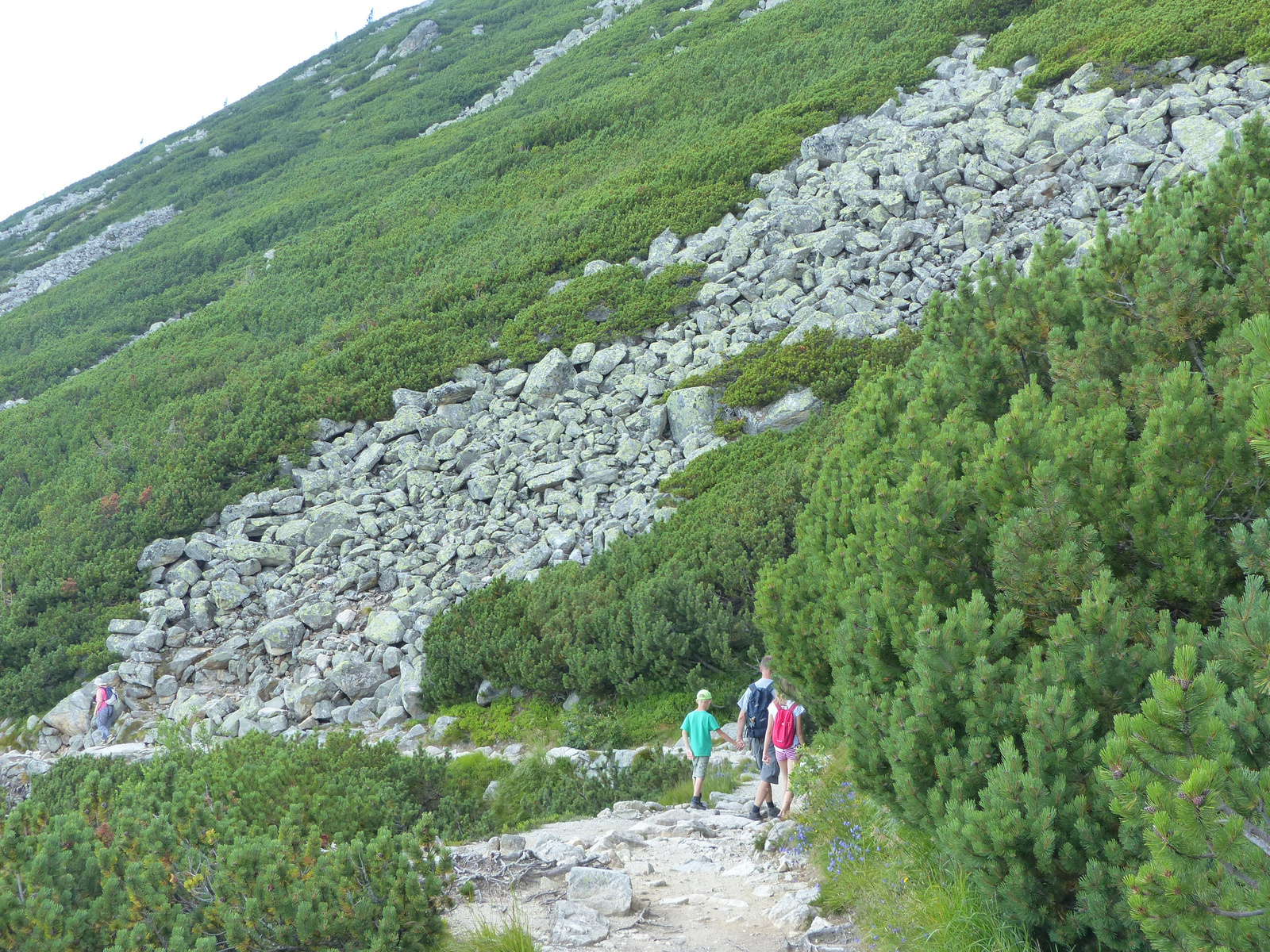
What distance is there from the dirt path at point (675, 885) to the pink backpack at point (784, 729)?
2.27 feet

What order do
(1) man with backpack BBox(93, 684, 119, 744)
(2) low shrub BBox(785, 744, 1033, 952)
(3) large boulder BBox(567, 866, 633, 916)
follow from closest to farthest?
1. (2) low shrub BBox(785, 744, 1033, 952)
2. (3) large boulder BBox(567, 866, 633, 916)
3. (1) man with backpack BBox(93, 684, 119, 744)

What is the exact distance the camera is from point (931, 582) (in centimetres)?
488

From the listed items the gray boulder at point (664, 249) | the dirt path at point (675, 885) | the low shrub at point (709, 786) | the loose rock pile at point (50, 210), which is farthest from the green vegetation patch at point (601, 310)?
the loose rock pile at point (50, 210)

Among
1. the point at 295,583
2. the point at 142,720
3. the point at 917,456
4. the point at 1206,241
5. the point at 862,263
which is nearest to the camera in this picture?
the point at 1206,241

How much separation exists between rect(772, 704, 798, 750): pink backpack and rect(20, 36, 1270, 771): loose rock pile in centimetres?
568

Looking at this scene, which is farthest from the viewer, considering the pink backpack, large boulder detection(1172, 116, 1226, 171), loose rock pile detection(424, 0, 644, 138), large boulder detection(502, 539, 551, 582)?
loose rock pile detection(424, 0, 644, 138)

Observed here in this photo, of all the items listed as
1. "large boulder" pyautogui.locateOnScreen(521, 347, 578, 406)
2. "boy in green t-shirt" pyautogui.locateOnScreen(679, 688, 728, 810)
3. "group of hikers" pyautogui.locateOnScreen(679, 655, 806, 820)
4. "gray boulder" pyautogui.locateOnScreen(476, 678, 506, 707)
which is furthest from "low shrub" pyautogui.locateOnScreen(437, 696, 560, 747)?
"large boulder" pyautogui.locateOnScreen(521, 347, 578, 406)

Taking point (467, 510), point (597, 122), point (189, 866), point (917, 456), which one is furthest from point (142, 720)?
point (597, 122)

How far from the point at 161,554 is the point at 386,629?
19.3ft

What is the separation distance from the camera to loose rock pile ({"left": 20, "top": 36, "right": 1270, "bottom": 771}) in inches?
557

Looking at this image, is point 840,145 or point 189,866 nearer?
point 189,866

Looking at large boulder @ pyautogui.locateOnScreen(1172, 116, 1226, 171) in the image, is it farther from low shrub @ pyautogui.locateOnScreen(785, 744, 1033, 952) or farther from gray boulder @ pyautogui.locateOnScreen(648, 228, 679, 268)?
low shrub @ pyautogui.locateOnScreen(785, 744, 1033, 952)

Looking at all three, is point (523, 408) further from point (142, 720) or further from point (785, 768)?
point (785, 768)

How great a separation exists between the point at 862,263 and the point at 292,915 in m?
16.3
